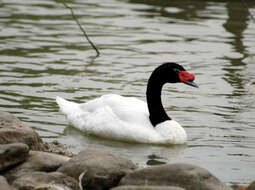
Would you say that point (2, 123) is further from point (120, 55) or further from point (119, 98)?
point (120, 55)

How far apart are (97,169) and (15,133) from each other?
128 centimetres

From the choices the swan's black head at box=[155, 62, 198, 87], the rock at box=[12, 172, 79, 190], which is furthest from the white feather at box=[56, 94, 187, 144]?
the rock at box=[12, 172, 79, 190]

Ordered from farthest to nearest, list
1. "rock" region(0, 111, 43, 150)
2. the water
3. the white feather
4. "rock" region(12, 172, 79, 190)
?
the white feather < the water < "rock" region(0, 111, 43, 150) < "rock" region(12, 172, 79, 190)

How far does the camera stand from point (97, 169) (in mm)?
7445

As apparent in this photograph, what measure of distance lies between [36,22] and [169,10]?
16.2 ft

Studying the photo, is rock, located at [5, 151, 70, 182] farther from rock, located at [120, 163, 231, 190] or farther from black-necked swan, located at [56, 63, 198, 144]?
black-necked swan, located at [56, 63, 198, 144]

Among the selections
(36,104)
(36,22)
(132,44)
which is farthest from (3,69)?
(36,22)

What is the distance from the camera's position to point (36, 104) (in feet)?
39.8

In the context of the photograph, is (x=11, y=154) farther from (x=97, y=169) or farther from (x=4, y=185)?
(x=97, y=169)

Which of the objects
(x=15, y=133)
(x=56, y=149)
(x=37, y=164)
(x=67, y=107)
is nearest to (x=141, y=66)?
(x=67, y=107)

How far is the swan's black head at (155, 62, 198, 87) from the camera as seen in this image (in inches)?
416

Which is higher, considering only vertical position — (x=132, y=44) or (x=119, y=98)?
(x=119, y=98)

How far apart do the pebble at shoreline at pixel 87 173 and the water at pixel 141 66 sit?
4.57 ft

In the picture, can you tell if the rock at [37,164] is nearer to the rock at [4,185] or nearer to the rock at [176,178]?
the rock at [4,185]
